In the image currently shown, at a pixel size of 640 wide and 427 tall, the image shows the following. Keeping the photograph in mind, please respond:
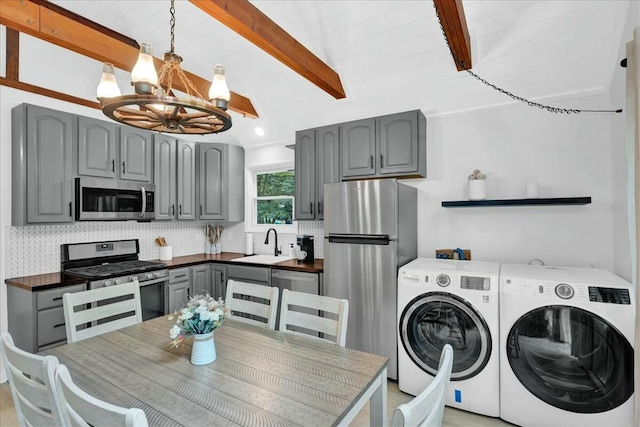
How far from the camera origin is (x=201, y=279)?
3998 millimetres

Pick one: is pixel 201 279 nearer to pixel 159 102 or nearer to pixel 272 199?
pixel 272 199

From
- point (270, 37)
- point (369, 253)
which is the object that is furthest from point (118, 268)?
point (270, 37)

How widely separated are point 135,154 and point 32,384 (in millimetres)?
2959

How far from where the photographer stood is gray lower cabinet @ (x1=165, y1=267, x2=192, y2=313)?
3.62 metres

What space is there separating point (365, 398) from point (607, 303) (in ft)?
5.52

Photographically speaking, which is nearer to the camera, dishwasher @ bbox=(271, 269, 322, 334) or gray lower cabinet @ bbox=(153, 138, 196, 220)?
dishwasher @ bbox=(271, 269, 322, 334)

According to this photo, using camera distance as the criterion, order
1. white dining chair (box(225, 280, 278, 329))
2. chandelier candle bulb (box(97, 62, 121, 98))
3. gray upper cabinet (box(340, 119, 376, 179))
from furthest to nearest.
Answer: gray upper cabinet (box(340, 119, 376, 179)) < white dining chair (box(225, 280, 278, 329)) < chandelier candle bulb (box(97, 62, 121, 98))

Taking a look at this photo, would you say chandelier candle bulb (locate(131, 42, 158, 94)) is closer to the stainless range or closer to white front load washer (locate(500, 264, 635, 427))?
the stainless range

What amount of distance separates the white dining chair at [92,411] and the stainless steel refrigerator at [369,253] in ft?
7.18

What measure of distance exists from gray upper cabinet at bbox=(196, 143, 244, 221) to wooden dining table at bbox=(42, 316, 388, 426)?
2.61 metres

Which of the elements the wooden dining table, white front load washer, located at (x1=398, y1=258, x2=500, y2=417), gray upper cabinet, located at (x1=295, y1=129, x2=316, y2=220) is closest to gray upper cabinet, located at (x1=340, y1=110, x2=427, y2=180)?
gray upper cabinet, located at (x1=295, y1=129, x2=316, y2=220)

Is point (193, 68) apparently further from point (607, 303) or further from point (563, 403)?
point (563, 403)

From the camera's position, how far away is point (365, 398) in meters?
1.32

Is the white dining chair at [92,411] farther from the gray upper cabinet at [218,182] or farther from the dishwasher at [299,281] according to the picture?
the gray upper cabinet at [218,182]
